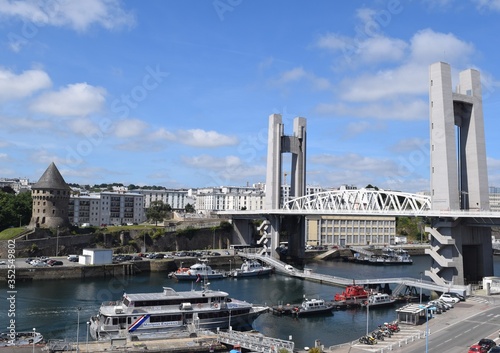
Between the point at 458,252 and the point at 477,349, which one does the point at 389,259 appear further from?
the point at 477,349

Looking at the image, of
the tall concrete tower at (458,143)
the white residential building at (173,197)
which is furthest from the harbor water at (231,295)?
the white residential building at (173,197)

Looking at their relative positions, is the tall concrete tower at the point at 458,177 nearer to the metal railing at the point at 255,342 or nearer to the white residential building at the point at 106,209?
the metal railing at the point at 255,342

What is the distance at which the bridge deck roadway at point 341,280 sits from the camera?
4509 cm

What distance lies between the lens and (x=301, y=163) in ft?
272

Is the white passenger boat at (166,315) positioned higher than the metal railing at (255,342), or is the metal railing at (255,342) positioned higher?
the white passenger boat at (166,315)

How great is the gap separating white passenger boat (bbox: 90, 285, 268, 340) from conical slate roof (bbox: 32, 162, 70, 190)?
141 feet

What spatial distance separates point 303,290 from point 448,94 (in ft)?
81.1

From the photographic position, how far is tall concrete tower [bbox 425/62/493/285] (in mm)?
47031

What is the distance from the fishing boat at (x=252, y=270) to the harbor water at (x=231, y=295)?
141cm

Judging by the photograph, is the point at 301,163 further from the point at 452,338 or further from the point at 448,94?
the point at 452,338

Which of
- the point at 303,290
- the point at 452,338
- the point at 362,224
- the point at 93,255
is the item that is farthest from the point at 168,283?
the point at 362,224

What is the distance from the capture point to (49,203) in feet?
237

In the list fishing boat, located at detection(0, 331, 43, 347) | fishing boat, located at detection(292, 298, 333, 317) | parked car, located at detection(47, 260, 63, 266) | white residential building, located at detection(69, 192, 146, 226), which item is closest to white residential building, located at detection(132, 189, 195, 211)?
white residential building, located at detection(69, 192, 146, 226)

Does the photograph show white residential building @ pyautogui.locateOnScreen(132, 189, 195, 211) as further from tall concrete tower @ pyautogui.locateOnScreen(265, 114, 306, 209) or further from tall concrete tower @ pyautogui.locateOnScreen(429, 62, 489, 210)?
tall concrete tower @ pyautogui.locateOnScreen(429, 62, 489, 210)
